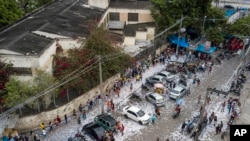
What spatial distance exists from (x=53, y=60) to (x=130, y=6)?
66.4ft

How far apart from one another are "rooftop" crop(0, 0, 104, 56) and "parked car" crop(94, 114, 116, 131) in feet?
26.1

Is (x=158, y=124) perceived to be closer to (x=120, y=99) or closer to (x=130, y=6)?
(x=120, y=99)

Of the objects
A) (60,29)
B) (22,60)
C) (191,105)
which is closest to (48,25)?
(60,29)

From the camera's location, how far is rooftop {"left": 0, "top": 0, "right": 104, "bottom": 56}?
28062mm

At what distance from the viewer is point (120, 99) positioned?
3178 centimetres

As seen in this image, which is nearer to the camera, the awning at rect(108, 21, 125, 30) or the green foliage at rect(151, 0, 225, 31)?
the green foliage at rect(151, 0, 225, 31)

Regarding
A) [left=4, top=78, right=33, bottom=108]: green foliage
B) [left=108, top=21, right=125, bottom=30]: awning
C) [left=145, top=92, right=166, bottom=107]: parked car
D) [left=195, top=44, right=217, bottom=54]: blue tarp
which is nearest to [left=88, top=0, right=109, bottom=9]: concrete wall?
[left=108, top=21, right=125, bottom=30]: awning

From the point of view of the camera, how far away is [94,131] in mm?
25750

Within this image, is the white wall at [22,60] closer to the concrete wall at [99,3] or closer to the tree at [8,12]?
the tree at [8,12]

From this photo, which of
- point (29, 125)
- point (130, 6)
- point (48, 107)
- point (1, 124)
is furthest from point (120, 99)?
point (130, 6)

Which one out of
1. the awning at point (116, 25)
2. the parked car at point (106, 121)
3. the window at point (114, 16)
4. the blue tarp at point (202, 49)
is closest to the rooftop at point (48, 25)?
the awning at point (116, 25)

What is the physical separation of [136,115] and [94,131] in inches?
176

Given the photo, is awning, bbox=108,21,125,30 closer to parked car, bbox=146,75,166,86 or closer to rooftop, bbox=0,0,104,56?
rooftop, bbox=0,0,104,56

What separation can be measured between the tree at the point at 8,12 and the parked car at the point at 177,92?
74.8 feet
